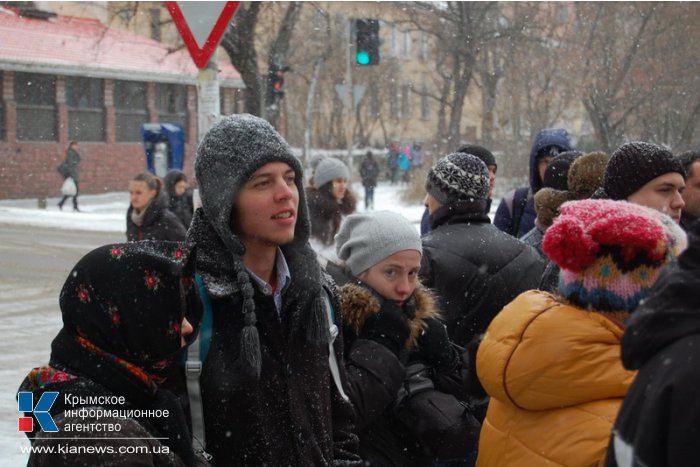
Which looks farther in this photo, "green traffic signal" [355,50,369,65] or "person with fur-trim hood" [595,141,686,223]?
"green traffic signal" [355,50,369,65]

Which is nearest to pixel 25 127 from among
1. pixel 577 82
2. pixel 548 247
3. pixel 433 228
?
pixel 577 82

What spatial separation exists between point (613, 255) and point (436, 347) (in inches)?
47.7

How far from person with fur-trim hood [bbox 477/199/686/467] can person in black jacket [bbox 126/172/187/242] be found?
6410mm

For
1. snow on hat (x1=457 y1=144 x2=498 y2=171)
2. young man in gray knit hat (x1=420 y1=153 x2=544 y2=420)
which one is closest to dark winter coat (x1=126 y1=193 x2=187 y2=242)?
snow on hat (x1=457 y1=144 x2=498 y2=171)

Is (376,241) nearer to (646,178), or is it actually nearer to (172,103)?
(646,178)

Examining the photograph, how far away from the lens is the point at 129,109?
114ft

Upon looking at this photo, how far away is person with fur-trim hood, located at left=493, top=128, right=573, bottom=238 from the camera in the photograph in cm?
647

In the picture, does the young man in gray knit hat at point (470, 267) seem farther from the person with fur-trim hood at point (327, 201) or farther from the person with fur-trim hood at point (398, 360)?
the person with fur-trim hood at point (327, 201)

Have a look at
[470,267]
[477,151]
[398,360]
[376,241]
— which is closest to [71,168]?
[477,151]

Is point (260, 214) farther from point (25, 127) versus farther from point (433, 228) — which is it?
point (25, 127)

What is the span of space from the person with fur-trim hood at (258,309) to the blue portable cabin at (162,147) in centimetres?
2376

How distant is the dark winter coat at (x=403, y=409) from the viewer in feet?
11.3

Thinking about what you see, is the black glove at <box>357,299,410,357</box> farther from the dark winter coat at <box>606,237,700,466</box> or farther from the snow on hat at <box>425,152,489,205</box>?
the dark winter coat at <box>606,237,700,466</box>

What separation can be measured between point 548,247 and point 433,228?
205 centimetres
